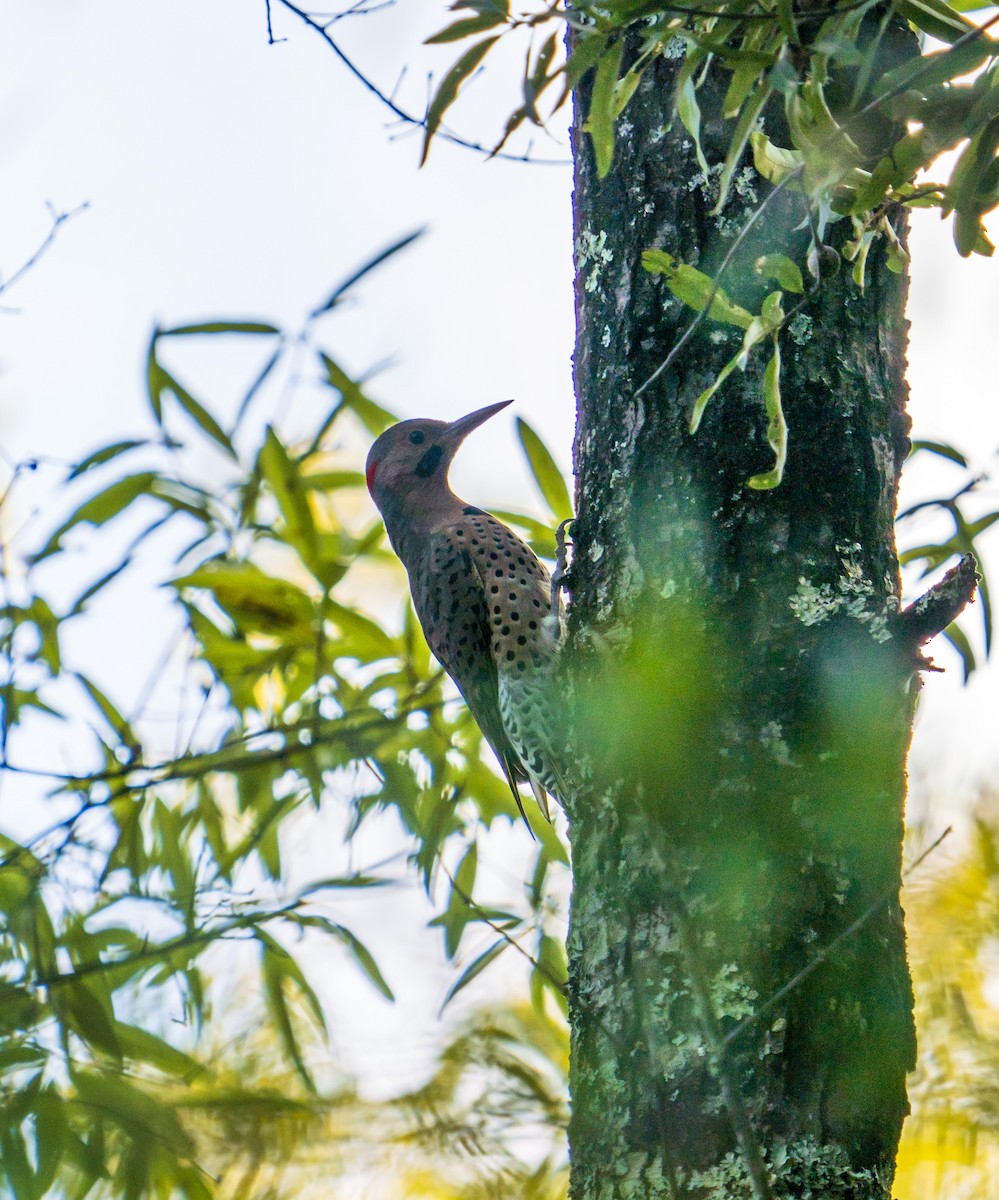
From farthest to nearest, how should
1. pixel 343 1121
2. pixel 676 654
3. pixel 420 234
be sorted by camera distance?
pixel 343 1121 → pixel 420 234 → pixel 676 654

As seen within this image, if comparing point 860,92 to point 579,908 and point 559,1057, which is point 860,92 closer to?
point 579,908

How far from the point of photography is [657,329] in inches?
74.4

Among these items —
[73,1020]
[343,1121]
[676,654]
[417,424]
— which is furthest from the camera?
[417,424]

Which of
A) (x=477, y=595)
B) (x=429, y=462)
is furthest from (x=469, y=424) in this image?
Answer: (x=477, y=595)

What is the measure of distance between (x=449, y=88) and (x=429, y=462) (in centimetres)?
234

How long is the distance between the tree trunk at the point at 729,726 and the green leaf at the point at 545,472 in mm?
867

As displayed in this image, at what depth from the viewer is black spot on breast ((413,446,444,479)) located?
4.02 metres

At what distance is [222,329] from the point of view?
9.54 feet

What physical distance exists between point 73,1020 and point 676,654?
4.99 ft

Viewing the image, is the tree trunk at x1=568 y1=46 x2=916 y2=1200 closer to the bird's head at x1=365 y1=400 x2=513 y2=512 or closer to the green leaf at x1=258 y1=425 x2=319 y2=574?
the green leaf at x1=258 y1=425 x2=319 y2=574

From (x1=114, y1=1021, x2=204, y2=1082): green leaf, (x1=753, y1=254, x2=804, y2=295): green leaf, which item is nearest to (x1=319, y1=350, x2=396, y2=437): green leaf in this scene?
(x1=114, y1=1021, x2=204, y2=1082): green leaf

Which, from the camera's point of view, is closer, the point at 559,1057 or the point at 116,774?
the point at 116,774

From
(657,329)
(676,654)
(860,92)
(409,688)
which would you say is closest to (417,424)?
(409,688)

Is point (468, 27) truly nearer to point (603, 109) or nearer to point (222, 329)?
point (603, 109)
